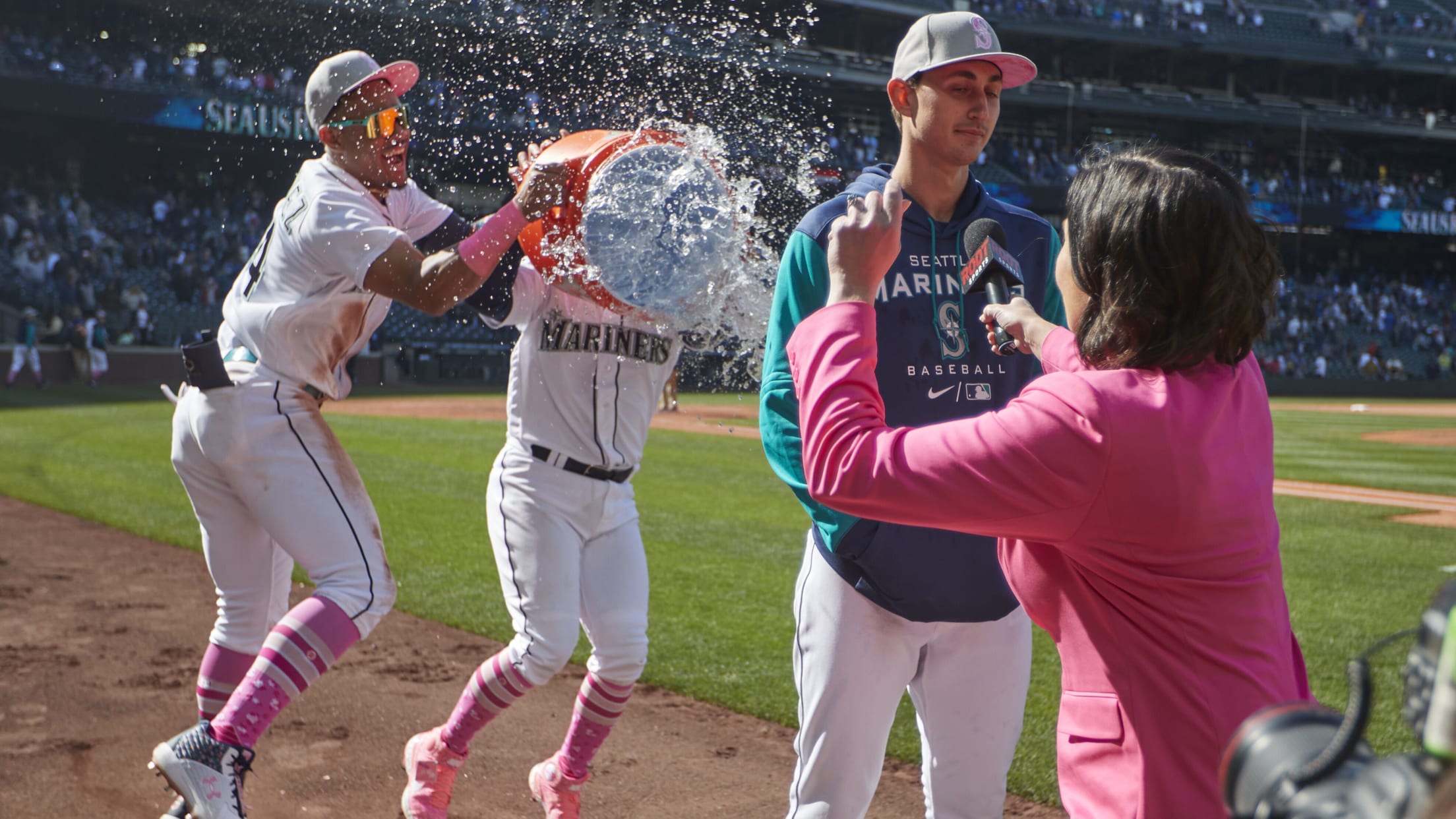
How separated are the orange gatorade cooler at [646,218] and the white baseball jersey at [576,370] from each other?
0.79 feet

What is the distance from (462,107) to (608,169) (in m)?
0.87

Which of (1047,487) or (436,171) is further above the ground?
(436,171)

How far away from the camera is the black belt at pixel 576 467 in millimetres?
3459

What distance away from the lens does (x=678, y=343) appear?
3.62 m

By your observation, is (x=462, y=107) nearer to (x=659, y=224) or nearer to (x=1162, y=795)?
(x=659, y=224)

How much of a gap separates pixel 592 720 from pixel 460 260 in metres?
1.47

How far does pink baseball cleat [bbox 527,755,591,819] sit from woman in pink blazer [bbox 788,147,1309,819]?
2212mm

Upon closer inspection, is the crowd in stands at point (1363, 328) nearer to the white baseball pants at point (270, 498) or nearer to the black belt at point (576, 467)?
the black belt at point (576, 467)

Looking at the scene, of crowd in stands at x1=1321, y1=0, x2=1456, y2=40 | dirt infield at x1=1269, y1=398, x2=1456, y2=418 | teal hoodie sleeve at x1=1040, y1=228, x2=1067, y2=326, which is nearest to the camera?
teal hoodie sleeve at x1=1040, y1=228, x2=1067, y2=326

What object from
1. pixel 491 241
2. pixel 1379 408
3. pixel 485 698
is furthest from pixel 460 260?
pixel 1379 408

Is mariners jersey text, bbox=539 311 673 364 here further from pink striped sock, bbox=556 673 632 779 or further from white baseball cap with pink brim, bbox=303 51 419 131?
pink striped sock, bbox=556 673 632 779

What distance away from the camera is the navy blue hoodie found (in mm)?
2348

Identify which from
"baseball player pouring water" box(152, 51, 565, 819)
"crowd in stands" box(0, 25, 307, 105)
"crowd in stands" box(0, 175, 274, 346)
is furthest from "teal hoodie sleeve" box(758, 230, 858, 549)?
"crowd in stands" box(0, 175, 274, 346)

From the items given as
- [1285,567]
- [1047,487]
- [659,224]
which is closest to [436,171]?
[659,224]
